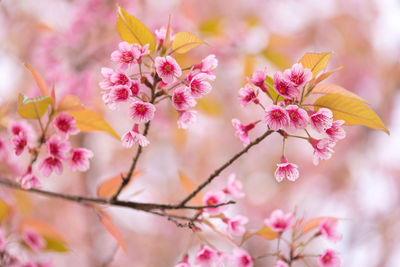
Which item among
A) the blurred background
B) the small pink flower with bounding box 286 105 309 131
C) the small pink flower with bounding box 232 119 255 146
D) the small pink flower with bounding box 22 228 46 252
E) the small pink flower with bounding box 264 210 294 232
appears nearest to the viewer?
the small pink flower with bounding box 286 105 309 131

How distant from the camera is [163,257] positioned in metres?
3.35

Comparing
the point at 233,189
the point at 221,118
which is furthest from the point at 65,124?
the point at 221,118

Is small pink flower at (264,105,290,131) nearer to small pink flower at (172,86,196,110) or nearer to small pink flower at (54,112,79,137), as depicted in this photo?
small pink flower at (172,86,196,110)

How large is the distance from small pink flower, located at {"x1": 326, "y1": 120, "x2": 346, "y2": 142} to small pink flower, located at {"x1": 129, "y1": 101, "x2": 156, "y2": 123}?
0.30m

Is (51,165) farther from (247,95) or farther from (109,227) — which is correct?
(247,95)

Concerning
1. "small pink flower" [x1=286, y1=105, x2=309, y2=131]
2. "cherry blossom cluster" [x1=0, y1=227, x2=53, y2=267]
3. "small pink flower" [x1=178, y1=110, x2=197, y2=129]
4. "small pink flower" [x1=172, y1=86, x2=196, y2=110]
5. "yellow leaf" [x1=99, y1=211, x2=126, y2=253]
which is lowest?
"cherry blossom cluster" [x1=0, y1=227, x2=53, y2=267]

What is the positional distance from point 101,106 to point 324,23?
7.89ft

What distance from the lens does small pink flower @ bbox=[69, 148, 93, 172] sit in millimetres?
775

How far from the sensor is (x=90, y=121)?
0.80m

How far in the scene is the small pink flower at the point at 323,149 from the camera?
0.65 meters

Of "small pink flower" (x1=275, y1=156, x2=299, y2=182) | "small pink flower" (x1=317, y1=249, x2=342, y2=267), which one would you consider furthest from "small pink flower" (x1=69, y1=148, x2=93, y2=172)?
"small pink flower" (x1=317, y1=249, x2=342, y2=267)

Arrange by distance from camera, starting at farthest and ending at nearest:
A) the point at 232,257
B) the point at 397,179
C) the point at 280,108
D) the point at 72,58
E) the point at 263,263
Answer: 1. the point at 397,179
2. the point at 263,263
3. the point at 72,58
4. the point at 232,257
5. the point at 280,108

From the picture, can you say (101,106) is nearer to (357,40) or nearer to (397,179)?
(357,40)

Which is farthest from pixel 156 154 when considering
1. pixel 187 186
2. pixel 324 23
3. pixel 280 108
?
pixel 280 108
